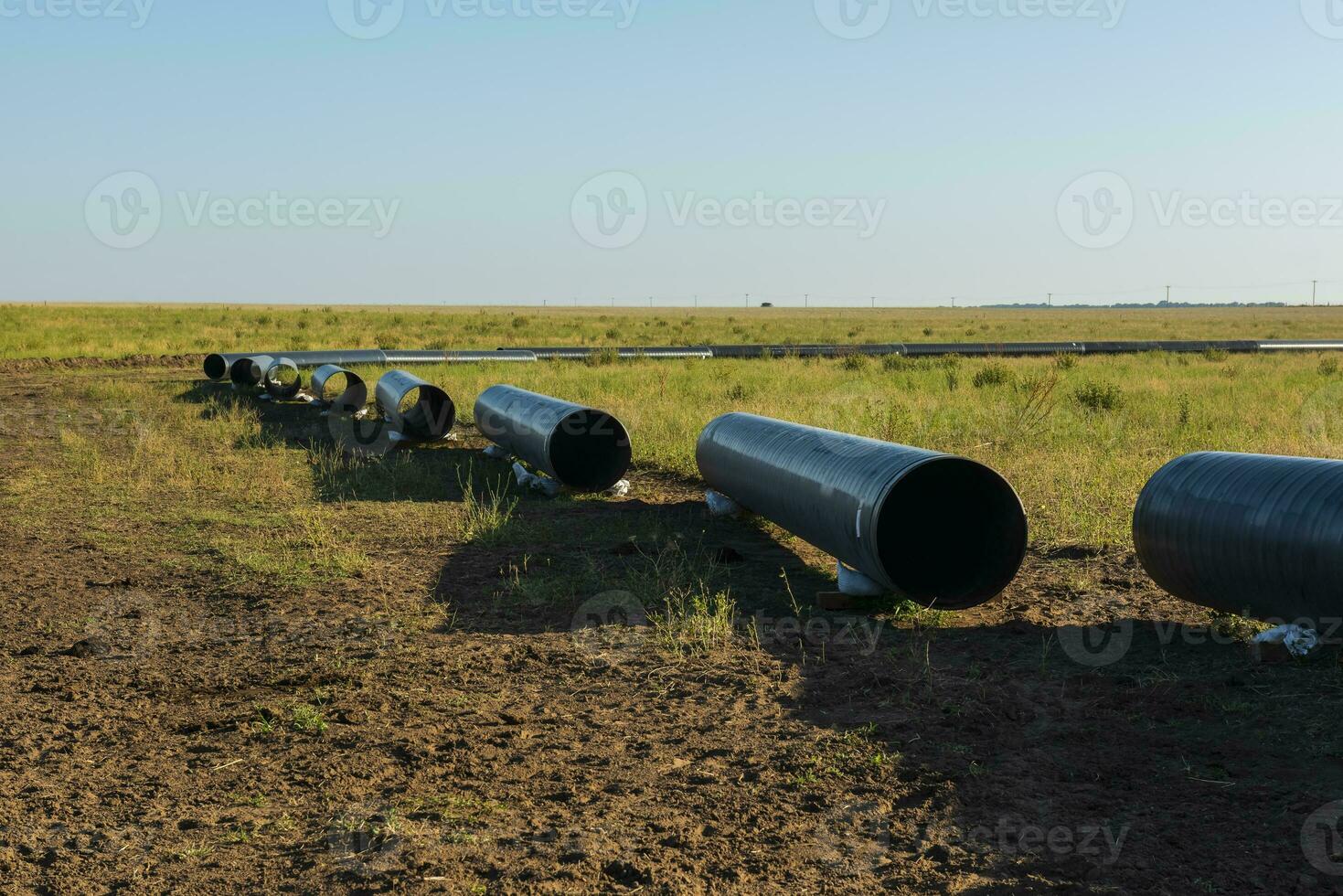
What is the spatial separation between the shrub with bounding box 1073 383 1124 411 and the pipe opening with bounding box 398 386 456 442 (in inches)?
374

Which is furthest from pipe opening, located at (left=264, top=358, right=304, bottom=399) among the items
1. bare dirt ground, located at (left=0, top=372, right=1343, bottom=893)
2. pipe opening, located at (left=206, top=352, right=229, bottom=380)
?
bare dirt ground, located at (left=0, top=372, right=1343, bottom=893)

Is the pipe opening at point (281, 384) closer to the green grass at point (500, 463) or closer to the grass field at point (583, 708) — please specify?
the green grass at point (500, 463)

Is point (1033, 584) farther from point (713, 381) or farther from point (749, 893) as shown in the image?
point (713, 381)

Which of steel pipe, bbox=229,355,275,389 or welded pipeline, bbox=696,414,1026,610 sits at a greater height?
steel pipe, bbox=229,355,275,389

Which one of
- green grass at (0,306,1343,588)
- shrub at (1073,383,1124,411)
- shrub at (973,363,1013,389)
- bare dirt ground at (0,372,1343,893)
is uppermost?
shrub at (973,363,1013,389)

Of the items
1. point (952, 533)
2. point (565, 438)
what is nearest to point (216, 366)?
point (565, 438)

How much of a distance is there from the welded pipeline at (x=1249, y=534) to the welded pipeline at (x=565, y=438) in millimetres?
5628

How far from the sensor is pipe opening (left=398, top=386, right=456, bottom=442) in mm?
15180

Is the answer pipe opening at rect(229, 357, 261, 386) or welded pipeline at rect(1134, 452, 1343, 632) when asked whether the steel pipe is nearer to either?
pipe opening at rect(229, 357, 261, 386)

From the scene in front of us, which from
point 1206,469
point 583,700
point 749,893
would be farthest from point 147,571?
point 1206,469

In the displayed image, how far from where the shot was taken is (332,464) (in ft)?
41.8

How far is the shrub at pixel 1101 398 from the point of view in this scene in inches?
671

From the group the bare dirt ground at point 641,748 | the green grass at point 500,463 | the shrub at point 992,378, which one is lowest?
the bare dirt ground at point 641,748

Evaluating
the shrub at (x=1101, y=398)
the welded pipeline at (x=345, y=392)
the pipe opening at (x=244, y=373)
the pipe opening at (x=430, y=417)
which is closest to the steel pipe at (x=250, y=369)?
the pipe opening at (x=244, y=373)
